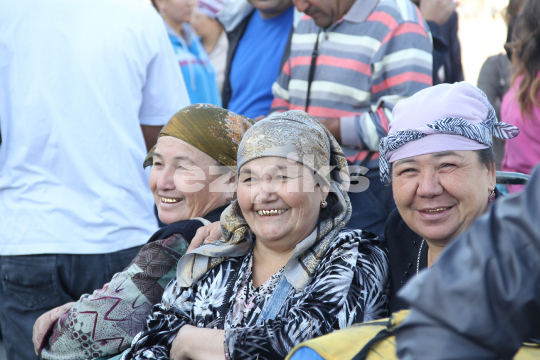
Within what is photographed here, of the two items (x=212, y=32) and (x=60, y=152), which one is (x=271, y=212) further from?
(x=212, y=32)

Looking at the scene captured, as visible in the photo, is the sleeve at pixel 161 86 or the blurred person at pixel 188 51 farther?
the blurred person at pixel 188 51

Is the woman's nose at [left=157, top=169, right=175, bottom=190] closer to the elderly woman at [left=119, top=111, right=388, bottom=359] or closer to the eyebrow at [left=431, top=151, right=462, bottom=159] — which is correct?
the elderly woman at [left=119, top=111, right=388, bottom=359]

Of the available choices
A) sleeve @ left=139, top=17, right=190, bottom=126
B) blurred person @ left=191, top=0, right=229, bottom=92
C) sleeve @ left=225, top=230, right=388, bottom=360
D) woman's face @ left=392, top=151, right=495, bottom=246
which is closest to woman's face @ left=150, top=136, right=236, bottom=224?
sleeve @ left=139, top=17, right=190, bottom=126

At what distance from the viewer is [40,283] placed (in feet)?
9.34

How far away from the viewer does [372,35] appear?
3.33m

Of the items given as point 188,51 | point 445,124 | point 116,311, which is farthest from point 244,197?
point 188,51

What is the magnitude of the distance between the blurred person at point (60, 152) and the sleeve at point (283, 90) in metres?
1.15

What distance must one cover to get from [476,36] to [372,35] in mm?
8669

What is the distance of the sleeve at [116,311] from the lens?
2453mm

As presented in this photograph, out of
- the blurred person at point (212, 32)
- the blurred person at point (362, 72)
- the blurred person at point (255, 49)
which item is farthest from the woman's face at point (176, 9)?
the blurred person at point (362, 72)

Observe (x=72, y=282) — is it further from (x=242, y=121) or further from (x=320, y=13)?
(x=320, y=13)

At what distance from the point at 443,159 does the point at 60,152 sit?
194cm

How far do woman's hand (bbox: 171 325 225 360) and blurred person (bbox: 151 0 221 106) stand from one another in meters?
2.92

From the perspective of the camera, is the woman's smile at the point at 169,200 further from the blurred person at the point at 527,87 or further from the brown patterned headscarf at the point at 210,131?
the blurred person at the point at 527,87
